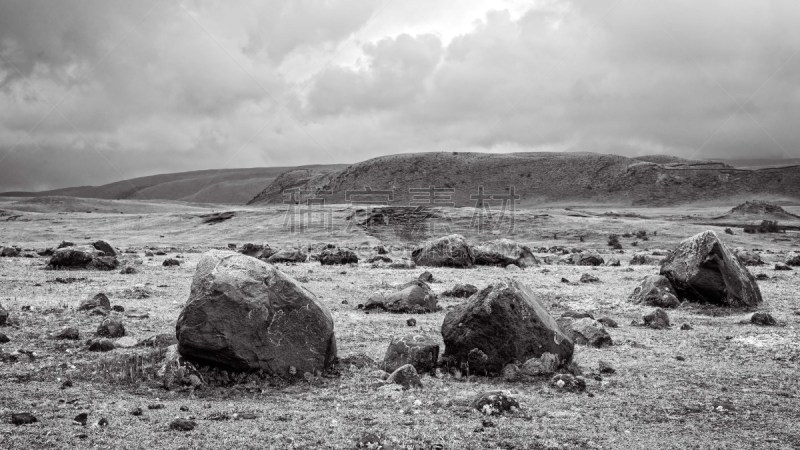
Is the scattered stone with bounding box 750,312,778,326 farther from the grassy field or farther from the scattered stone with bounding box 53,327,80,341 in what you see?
the scattered stone with bounding box 53,327,80,341

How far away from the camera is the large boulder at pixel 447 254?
26.7 meters

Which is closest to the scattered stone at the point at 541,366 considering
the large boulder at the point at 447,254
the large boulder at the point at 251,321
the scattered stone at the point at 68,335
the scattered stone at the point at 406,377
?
the scattered stone at the point at 406,377

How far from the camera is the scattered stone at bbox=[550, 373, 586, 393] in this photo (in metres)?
8.50

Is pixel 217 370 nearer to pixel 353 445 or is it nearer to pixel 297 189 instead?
pixel 353 445

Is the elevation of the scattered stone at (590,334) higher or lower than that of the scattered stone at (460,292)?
higher

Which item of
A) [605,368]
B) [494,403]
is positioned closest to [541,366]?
[605,368]

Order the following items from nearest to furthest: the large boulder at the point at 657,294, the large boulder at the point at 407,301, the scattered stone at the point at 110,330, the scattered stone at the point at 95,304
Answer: the scattered stone at the point at 110,330
the scattered stone at the point at 95,304
the large boulder at the point at 407,301
the large boulder at the point at 657,294

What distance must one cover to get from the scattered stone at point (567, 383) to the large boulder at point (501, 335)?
1.93 feet

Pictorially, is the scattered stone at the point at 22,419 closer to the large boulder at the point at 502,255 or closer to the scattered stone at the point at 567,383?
the scattered stone at the point at 567,383

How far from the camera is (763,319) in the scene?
43.2ft

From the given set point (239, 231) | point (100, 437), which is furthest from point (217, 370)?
point (239, 231)

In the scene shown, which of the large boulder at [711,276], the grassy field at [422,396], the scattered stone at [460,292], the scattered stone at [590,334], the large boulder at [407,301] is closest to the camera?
the grassy field at [422,396]

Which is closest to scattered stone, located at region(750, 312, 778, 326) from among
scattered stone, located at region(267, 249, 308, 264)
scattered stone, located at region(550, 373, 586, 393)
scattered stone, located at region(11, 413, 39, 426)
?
scattered stone, located at region(550, 373, 586, 393)

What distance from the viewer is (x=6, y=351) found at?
949 cm
